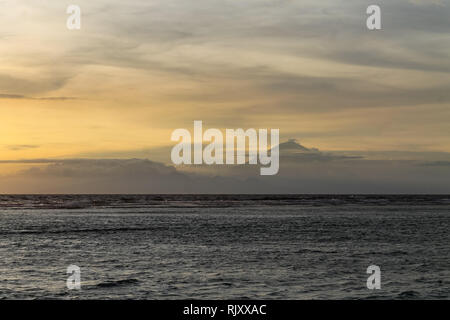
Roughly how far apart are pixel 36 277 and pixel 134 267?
552 centimetres

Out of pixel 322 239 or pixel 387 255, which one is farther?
pixel 322 239

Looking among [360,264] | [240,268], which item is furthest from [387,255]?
[240,268]

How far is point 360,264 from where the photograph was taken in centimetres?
2969

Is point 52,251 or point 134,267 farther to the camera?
point 52,251

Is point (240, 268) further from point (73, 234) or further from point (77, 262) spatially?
point (73, 234)

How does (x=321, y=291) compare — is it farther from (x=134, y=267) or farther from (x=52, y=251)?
(x=52, y=251)

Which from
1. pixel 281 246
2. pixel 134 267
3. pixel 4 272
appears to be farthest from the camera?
pixel 281 246

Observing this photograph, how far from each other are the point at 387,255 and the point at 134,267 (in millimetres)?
16835

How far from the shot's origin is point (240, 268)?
28.2m
